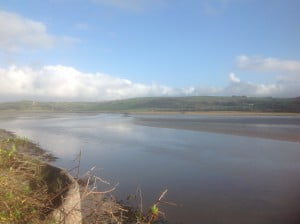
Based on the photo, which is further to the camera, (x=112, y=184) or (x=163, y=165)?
(x=163, y=165)

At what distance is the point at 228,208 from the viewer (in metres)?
10.5

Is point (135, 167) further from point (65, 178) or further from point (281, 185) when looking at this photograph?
point (65, 178)

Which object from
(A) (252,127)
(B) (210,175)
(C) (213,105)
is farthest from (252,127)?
(C) (213,105)

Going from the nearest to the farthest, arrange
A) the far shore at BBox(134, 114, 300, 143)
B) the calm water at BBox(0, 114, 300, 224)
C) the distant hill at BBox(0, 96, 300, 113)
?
the calm water at BBox(0, 114, 300, 224)
the far shore at BBox(134, 114, 300, 143)
the distant hill at BBox(0, 96, 300, 113)

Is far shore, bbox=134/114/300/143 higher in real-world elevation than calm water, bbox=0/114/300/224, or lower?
lower

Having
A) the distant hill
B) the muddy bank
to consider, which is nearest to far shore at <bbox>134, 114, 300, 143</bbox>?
the muddy bank

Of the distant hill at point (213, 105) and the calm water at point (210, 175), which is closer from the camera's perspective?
the calm water at point (210, 175)

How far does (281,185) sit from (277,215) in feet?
11.5

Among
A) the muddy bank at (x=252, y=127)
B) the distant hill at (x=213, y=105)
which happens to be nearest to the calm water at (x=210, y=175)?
the muddy bank at (x=252, y=127)

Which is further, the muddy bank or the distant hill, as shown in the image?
the distant hill

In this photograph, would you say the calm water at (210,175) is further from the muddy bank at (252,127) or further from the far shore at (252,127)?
the muddy bank at (252,127)

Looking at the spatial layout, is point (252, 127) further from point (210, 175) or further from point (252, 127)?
point (210, 175)

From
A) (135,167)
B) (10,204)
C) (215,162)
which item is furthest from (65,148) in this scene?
(10,204)

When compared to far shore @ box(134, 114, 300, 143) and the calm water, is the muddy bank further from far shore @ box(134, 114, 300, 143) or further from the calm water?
the calm water
